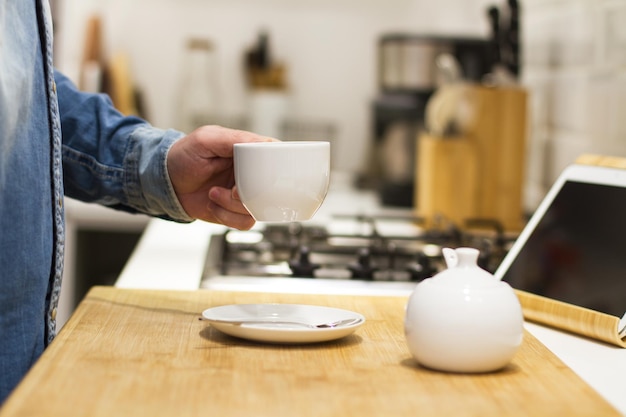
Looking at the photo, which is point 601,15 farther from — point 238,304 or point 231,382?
point 231,382

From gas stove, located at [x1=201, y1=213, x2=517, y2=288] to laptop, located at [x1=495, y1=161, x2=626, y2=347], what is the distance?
0.19 m

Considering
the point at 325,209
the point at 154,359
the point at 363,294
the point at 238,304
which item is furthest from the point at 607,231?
the point at 325,209

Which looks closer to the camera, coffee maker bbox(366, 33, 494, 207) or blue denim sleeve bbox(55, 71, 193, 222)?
blue denim sleeve bbox(55, 71, 193, 222)

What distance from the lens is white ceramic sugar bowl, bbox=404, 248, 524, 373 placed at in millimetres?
767

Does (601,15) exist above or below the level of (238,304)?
above

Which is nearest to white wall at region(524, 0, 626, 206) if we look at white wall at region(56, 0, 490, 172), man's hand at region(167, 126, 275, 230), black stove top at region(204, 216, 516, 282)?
black stove top at region(204, 216, 516, 282)

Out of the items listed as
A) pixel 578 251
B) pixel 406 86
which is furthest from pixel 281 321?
pixel 406 86

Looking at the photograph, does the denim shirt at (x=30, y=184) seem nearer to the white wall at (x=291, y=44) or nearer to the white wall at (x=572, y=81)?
the white wall at (x=572, y=81)

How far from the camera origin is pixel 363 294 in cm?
120

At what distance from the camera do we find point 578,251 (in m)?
1.08

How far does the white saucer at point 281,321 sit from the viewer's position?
2.77 ft

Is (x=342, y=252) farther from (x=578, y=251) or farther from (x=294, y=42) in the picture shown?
(x=294, y=42)

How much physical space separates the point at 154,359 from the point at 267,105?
2.42 meters

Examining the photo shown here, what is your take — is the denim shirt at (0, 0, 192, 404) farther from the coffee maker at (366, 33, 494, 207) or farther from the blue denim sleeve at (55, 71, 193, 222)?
the coffee maker at (366, 33, 494, 207)
